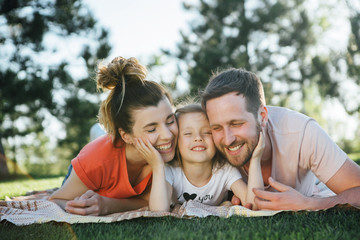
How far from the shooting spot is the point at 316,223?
89.9 inches

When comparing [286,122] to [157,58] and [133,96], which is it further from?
[157,58]

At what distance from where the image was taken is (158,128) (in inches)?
136

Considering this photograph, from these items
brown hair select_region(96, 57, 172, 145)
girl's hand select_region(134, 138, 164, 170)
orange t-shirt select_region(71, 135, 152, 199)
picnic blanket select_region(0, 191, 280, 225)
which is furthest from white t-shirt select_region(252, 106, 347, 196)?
orange t-shirt select_region(71, 135, 152, 199)

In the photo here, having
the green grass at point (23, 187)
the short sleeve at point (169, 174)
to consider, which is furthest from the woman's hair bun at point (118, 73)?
the green grass at point (23, 187)

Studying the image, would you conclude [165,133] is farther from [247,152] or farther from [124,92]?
[247,152]

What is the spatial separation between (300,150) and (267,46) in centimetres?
1685

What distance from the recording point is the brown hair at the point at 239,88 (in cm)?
331

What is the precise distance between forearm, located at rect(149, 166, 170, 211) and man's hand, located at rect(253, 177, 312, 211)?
34.6 inches

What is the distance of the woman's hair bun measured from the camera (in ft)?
11.8

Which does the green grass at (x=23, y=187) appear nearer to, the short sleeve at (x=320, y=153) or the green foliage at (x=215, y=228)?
the green foliage at (x=215, y=228)

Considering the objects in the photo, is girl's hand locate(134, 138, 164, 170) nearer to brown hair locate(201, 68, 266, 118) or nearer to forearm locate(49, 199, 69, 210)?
brown hair locate(201, 68, 266, 118)

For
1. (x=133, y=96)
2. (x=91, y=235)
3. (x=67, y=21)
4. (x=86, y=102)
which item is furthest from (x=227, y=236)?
(x=67, y=21)

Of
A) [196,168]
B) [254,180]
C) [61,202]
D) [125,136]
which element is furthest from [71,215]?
[254,180]

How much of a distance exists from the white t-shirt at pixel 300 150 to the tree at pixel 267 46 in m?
13.6
